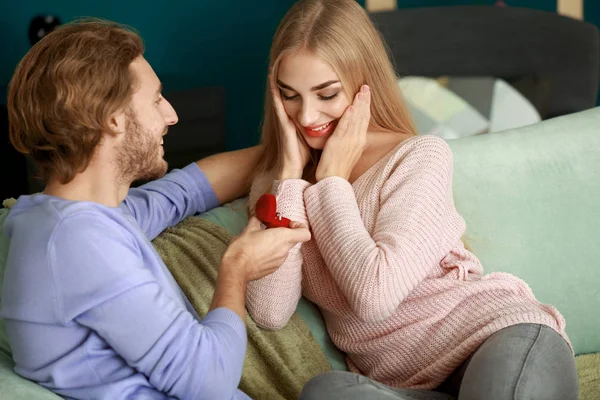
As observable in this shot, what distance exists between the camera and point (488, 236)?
2.04 meters

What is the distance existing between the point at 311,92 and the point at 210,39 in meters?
1.89

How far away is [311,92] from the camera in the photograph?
1714mm

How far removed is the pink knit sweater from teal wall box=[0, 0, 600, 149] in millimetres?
1570

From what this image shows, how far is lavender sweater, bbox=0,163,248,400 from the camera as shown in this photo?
123 cm

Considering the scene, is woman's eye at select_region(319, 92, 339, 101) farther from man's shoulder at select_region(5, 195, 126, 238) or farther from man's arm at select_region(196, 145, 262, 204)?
man's shoulder at select_region(5, 195, 126, 238)

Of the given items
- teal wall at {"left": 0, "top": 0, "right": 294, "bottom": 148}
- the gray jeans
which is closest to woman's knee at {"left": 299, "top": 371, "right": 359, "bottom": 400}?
the gray jeans

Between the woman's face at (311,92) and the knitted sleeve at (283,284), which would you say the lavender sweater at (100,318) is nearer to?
the knitted sleeve at (283,284)

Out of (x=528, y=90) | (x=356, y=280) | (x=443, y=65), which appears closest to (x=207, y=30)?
(x=443, y=65)

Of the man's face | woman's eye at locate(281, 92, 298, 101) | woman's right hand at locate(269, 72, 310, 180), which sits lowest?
woman's right hand at locate(269, 72, 310, 180)

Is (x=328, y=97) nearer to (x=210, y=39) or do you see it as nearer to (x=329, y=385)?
(x=329, y=385)

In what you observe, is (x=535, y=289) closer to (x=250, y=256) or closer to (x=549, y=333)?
(x=549, y=333)

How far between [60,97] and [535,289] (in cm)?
126

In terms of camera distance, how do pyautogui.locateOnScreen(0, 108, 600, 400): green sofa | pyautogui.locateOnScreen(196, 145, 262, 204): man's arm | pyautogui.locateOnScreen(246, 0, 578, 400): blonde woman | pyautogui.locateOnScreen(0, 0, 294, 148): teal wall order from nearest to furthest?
pyautogui.locateOnScreen(246, 0, 578, 400): blonde woman < pyautogui.locateOnScreen(196, 145, 262, 204): man's arm < pyautogui.locateOnScreen(0, 108, 600, 400): green sofa < pyautogui.locateOnScreen(0, 0, 294, 148): teal wall

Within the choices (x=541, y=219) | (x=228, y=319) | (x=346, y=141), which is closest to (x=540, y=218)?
(x=541, y=219)
